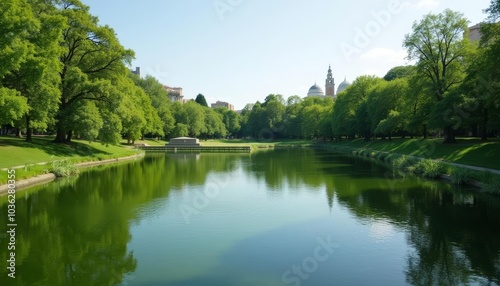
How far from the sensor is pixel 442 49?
42.0m

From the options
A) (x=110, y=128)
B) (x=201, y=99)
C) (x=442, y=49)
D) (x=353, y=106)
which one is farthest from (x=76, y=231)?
(x=201, y=99)

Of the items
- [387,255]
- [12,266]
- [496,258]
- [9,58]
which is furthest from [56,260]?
[9,58]

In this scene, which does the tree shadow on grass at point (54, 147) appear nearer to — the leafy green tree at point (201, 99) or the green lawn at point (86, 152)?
the green lawn at point (86, 152)

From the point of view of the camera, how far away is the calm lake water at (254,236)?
9953 millimetres

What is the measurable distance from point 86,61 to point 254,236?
3697 cm

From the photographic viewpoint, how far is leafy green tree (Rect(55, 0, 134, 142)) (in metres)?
39.3

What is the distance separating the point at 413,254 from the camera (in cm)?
1149

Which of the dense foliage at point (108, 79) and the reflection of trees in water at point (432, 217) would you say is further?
the dense foliage at point (108, 79)

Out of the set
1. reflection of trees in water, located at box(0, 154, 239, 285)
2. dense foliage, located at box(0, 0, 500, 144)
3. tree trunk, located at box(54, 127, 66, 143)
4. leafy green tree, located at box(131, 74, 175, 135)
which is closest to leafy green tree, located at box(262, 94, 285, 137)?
leafy green tree, located at box(131, 74, 175, 135)

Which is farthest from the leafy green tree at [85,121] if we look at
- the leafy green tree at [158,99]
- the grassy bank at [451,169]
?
the leafy green tree at [158,99]

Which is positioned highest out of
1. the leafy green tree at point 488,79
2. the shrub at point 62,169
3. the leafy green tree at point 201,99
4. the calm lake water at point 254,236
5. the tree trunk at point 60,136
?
the leafy green tree at point 201,99

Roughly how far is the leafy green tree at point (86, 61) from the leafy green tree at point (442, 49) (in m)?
32.4

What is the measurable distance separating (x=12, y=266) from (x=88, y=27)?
3509 cm

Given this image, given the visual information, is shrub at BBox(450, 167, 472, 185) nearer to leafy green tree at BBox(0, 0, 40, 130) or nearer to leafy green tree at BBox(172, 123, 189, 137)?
leafy green tree at BBox(0, 0, 40, 130)
